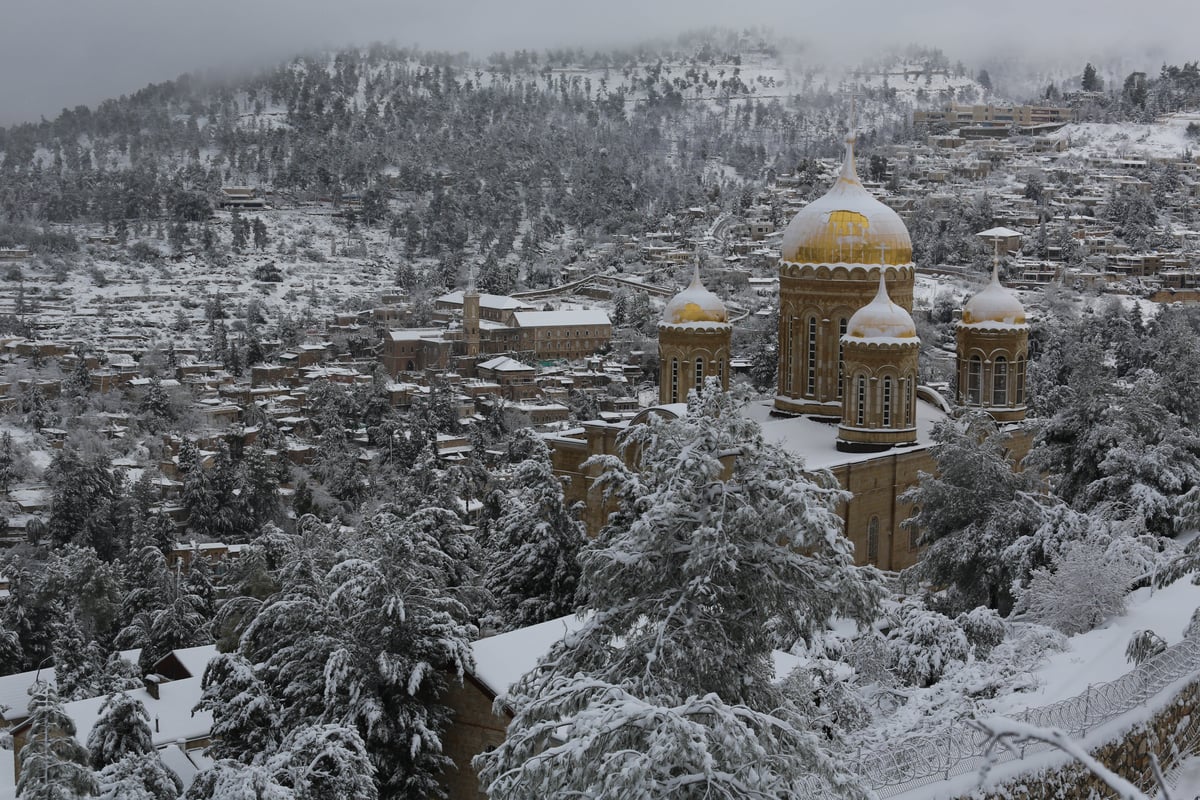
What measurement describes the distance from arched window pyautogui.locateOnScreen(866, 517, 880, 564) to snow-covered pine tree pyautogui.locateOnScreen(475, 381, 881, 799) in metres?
12.0

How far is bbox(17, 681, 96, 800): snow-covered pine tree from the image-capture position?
11.7 metres

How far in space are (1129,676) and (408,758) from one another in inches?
274

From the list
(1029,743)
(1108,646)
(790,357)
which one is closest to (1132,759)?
(1029,743)

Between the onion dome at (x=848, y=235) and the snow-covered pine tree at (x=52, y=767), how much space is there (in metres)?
13.4

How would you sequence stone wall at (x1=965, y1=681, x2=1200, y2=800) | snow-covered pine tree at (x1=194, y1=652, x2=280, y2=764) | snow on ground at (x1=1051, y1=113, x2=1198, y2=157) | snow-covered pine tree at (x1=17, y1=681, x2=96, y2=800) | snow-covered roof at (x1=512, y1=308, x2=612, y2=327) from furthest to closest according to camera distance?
1. snow on ground at (x1=1051, y1=113, x2=1198, y2=157)
2. snow-covered roof at (x1=512, y1=308, x2=612, y2=327)
3. snow-covered pine tree at (x1=194, y1=652, x2=280, y2=764)
4. snow-covered pine tree at (x1=17, y1=681, x2=96, y2=800)
5. stone wall at (x1=965, y1=681, x2=1200, y2=800)

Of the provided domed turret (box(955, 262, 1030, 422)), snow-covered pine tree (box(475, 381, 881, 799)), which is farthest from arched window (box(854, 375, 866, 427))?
snow-covered pine tree (box(475, 381, 881, 799))

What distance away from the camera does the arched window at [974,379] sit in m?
23.8

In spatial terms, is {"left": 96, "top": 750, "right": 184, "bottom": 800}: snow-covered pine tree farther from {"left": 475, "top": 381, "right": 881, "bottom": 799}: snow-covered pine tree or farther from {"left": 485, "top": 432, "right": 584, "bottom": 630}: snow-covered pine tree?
{"left": 485, "top": 432, "right": 584, "bottom": 630}: snow-covered pine tree

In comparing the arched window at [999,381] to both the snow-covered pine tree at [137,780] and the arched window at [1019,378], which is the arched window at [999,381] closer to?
the arched window at [1019,378]

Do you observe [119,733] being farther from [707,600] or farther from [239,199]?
[239,199]

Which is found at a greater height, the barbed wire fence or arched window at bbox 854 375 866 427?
the barbed wire fence

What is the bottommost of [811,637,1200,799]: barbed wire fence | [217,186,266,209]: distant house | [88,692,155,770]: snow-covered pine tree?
[217,186,266,209]: distant house

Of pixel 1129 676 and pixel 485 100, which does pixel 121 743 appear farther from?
pixel 485 100

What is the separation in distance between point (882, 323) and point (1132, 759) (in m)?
12.3
